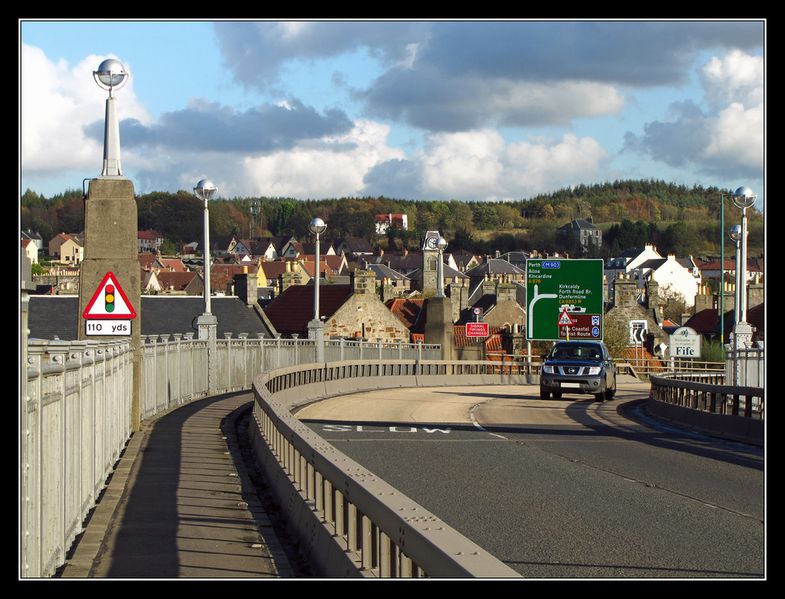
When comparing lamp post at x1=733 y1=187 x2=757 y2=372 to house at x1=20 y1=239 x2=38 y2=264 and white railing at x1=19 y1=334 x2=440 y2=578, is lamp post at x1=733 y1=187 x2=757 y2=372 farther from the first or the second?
house at x1=20 y1=239 x2=38 y2=264

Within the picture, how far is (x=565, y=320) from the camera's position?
55406 mm

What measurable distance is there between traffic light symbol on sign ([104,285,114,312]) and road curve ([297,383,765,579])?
426 cm

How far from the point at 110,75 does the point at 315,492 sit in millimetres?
10944

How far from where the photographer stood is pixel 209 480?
15453 millimetres

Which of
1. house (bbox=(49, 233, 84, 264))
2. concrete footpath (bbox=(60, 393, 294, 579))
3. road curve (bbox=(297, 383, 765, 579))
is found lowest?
road curve (bbox=(297, 383, 765, 579))

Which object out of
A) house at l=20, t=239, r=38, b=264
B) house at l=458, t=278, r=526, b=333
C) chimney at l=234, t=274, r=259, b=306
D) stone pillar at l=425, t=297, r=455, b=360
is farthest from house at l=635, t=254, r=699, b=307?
stone pillar at l=425, t=297, r=455, b=360

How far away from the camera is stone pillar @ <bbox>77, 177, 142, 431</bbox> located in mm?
20141

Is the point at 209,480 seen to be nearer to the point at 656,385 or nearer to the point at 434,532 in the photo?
the point at 434,532

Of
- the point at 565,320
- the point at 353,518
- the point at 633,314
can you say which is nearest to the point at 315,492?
the point at 353,518

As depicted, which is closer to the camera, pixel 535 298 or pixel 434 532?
pixel 434 532
